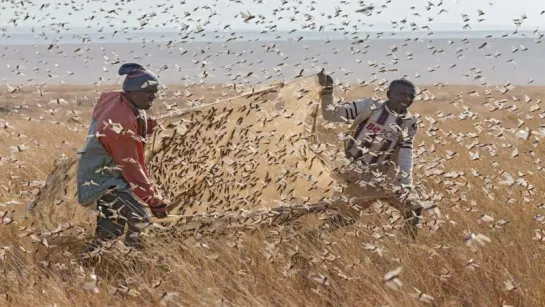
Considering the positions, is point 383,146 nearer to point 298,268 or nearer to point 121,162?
point 298,268

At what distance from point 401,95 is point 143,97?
2369 mm

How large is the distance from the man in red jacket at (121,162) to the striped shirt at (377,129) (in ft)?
6.52

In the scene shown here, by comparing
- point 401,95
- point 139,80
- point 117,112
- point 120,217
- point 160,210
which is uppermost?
point 139,80

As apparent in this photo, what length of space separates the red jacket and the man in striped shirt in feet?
6.29

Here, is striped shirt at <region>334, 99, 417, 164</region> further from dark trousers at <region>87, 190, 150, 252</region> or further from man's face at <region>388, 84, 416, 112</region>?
dark trousers at <region>87, 190, 150, 252</region>

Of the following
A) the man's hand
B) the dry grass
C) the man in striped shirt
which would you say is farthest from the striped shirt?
the man's hand

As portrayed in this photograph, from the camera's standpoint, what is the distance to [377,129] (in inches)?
252

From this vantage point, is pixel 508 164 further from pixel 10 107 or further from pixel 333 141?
pixel 10 107

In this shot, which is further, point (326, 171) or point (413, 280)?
point (326, 171)

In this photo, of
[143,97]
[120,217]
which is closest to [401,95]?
[143,97]

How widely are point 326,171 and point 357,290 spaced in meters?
2.53

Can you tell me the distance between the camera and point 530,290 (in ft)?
15.7

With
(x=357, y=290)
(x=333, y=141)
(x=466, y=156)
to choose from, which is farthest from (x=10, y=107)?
(x=357, y=290)

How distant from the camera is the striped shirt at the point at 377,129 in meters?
6.35
